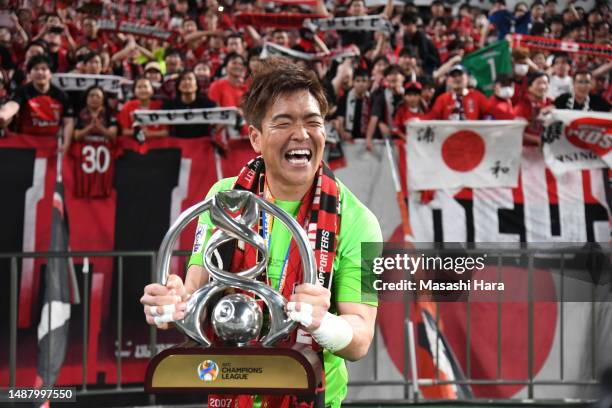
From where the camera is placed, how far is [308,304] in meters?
2.14

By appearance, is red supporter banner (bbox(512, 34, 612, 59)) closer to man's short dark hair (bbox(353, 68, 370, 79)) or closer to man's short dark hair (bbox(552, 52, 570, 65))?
man's short dark hair (bbox(552, 52, 570, 65))

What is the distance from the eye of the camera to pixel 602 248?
7270 millimetres

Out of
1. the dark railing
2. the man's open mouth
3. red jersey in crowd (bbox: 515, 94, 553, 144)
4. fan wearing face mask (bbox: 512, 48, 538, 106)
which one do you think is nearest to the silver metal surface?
the man's open mouth

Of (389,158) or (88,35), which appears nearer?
(389,158)

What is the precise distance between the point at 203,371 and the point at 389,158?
19.6 feet

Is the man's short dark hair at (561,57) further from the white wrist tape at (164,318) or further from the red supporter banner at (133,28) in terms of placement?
the white wrist tape at (164,318)

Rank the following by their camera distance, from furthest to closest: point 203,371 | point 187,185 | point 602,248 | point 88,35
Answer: point 88,35, point 187,185, point 602,248, point 203,371

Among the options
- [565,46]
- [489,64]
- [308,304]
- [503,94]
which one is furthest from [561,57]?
[308,304]

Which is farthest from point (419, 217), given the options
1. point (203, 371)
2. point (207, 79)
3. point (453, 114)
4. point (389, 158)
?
point (203, 371)

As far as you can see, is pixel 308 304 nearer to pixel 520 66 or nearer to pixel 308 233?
pixel 308 233

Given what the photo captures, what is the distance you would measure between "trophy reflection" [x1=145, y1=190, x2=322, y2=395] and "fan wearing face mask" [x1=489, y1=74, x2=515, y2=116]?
7069mm

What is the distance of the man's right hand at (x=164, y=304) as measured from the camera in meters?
2.21

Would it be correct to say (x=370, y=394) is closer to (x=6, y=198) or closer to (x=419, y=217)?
(x=419, y=217)

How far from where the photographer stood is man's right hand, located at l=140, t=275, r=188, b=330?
221 cm
